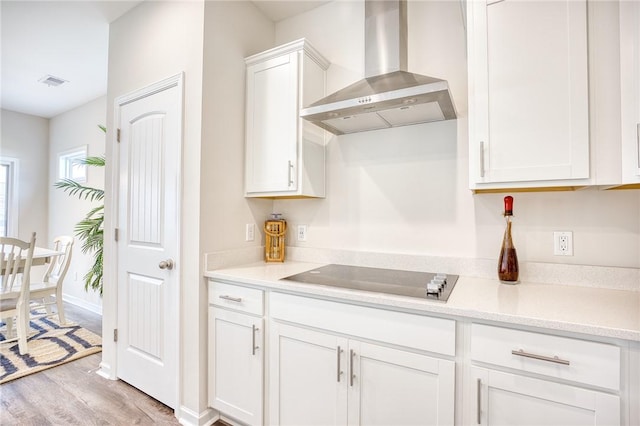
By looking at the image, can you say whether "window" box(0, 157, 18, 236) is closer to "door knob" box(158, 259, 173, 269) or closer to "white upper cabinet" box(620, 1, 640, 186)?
"door knob" box(158, 259, 173, 269)

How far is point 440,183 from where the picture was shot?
6.06ft

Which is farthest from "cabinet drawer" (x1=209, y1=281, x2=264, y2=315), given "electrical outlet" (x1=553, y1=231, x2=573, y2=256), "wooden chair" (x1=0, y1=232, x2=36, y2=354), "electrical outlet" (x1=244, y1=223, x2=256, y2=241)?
"wooden chair" (x1=0, y1=232, x2=36, y2=354)

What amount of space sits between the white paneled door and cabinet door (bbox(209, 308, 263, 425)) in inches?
11.5

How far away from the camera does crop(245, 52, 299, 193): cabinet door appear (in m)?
1.99

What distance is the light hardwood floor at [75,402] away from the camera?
75.1 inches

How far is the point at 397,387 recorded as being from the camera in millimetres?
1308

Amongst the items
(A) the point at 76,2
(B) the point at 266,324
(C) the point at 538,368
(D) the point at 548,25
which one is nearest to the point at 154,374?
(B) the point at 266,324

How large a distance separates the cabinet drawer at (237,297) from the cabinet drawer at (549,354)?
1.02 metres

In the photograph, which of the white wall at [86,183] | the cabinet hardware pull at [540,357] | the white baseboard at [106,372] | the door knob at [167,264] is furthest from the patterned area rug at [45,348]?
the cabinet hardware pull at [540,357]

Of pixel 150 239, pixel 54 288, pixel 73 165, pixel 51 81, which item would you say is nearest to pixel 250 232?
pixel 150 239

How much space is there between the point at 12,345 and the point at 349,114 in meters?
3.62

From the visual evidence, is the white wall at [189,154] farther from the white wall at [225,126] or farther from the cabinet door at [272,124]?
the cabinet door at [272,124]

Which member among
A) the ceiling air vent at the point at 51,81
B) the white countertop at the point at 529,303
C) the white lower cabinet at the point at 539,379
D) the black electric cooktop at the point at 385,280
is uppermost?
the ceiling air vent at the point at 51,81

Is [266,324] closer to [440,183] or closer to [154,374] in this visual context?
[154,374]
